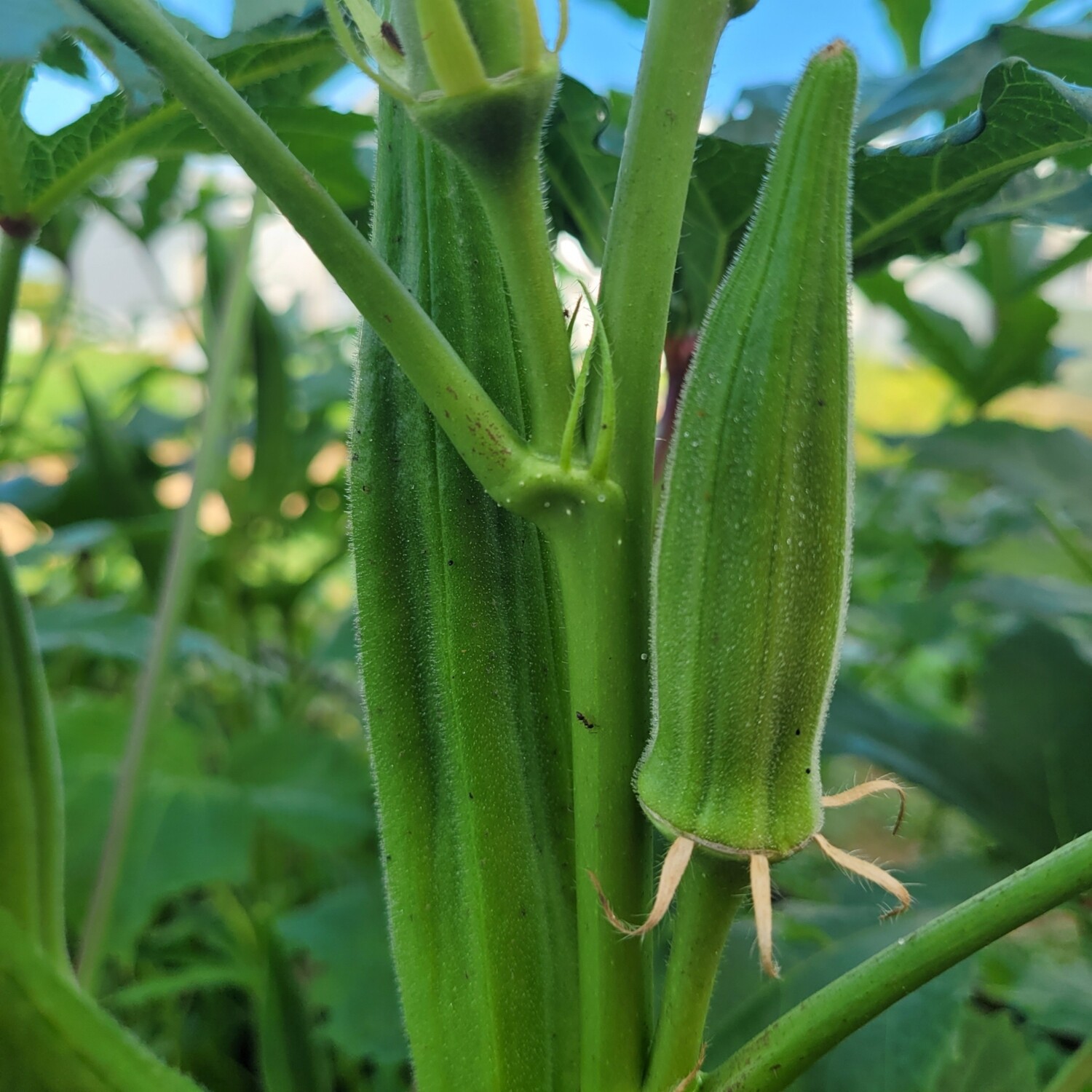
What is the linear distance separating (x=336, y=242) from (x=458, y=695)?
199 mm

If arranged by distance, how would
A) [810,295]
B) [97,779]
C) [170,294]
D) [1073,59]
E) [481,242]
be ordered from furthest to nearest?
[170,294] → [97,779] → [1073,59] → [481,242] → [810,295]

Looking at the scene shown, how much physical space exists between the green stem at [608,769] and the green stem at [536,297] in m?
0.04

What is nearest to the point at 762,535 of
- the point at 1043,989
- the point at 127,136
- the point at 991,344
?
the point at 127,136

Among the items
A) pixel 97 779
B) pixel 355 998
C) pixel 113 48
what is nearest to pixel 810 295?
pixel 113 48

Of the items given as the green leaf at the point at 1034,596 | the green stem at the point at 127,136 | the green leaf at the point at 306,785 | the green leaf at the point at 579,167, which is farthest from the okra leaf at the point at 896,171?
the green leaf at the point at 306,785

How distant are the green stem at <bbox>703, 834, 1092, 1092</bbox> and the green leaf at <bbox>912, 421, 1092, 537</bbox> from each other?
582 millimetres

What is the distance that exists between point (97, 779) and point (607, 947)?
0.85 m

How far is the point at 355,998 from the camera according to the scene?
0.83m

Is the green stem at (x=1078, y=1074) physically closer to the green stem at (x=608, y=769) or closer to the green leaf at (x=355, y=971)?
the green stem at (x=608, y=769)

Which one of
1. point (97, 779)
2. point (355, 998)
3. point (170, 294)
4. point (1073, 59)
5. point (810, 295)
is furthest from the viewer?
point (170, 294)

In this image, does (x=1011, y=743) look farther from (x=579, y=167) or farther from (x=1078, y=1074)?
(x=579, y=167)

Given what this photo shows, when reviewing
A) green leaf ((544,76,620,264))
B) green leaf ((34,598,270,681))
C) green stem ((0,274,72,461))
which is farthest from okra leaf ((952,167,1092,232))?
green stem ((0,274,72,461))

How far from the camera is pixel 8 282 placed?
0.52 metres

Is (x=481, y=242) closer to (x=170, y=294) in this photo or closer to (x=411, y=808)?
(x=411, y=808)
